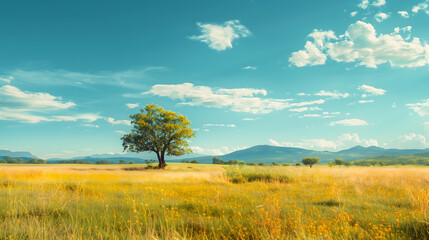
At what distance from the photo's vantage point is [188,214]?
23.9 ft

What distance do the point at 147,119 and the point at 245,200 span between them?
3964 centimetres

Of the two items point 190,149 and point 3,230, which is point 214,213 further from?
point 190,149

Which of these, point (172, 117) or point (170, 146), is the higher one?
point (172, 117)

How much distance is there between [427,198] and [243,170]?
12394mm

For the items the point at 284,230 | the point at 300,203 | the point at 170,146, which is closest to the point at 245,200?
the point at 300,203

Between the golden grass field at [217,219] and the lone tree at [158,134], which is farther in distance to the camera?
the lone tree at [158,134]

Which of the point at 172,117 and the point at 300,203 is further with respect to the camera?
the point at 172,117

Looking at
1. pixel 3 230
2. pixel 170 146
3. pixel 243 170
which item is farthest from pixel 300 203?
pixel 170 146

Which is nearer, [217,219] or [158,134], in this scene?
[217,219]

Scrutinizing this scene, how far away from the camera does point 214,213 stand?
24.5ft

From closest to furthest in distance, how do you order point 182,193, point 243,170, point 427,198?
point 427,198
point 182,193
point 243,170

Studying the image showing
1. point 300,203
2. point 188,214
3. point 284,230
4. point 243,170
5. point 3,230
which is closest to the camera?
point 3,230

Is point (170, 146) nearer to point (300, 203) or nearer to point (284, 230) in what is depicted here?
point (300, 203)

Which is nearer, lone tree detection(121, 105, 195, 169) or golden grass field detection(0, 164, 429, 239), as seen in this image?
golden grass field detection(0, 164, 429, 239)
